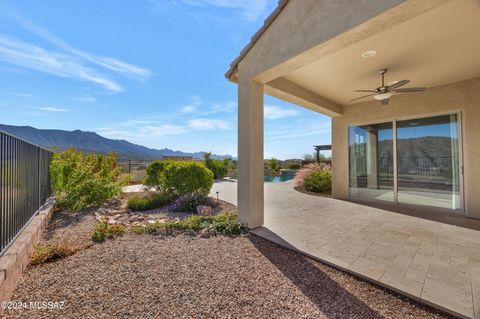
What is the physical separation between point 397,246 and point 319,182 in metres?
5.38

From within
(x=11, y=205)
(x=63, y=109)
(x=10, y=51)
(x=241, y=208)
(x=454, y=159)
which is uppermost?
(x=63, y=109)

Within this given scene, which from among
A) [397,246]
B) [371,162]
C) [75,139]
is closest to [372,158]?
[371,162]

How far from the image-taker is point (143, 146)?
5947 centimetres

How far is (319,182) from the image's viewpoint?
834cm

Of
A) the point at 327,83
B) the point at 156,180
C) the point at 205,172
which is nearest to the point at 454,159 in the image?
the point at 327,83

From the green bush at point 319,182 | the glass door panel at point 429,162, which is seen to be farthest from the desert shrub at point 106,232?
the glass door panel at point 429,162

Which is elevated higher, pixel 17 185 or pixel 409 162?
pixel 409 162

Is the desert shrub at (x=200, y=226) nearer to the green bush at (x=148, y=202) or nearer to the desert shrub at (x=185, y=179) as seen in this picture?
the green bush at (x=148, y=202)

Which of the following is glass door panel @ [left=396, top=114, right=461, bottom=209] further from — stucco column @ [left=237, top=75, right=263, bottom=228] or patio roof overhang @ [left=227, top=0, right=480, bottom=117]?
stucco column @ [left=237, top=75, right=263, bottom=228]

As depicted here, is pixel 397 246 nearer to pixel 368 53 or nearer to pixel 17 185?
pixel 368 53

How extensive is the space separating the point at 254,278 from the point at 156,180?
6056 mm

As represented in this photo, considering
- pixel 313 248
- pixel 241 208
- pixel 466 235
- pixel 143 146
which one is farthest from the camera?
pixel 143 146

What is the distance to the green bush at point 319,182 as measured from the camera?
8.31 metres

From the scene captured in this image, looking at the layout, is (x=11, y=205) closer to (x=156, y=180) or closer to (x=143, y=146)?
(x=156, y=180)
